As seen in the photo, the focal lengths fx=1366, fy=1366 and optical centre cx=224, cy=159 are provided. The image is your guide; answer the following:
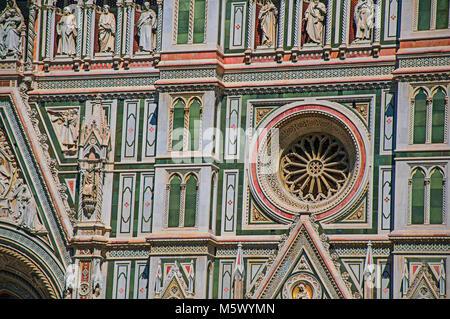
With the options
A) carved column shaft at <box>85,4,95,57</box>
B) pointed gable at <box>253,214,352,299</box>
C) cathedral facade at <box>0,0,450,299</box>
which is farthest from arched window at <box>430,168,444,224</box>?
carved column shaft at <box>85,4,95,57</box>

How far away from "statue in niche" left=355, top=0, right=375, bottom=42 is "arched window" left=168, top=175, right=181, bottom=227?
6.02 meters

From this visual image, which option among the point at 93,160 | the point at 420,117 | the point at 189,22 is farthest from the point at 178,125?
the point at 420,117

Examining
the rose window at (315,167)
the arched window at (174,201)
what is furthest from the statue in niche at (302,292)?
the arched window at (174,201)

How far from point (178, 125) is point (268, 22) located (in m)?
3.68

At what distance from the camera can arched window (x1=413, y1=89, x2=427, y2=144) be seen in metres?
34.2

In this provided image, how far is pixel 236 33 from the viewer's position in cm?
3688

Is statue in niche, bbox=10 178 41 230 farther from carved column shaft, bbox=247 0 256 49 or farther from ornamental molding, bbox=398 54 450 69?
ornamental molding, bbox=398 54 450 69

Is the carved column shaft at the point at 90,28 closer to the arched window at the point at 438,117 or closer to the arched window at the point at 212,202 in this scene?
the arched window at the point at 212,202

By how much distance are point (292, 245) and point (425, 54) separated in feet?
19.3

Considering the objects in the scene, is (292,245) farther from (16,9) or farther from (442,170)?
(16,9)

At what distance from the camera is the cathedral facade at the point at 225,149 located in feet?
113

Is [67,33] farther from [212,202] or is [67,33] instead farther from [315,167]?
[315,167]

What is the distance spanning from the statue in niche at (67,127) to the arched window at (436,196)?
Result: 1005 centimetres
